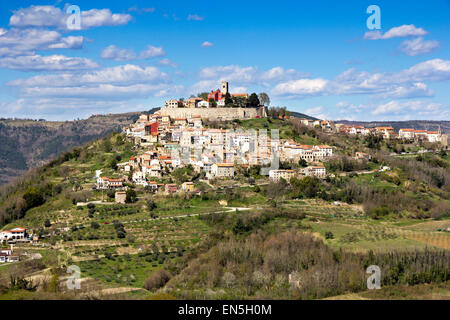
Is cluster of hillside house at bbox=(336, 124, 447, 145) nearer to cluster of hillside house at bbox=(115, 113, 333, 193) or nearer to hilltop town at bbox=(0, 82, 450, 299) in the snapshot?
hilltop town at bbox=(0, 82, 450, 299)

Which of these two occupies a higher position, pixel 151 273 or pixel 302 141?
pixel 302 141

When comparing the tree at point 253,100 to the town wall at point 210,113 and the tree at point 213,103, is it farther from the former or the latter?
the tree at point 213,103

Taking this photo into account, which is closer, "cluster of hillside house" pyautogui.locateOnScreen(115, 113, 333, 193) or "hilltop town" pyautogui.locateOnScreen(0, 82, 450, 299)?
"hilltop town" pyautogui.locateOnScreen(0, 82, 450, 299)

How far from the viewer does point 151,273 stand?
29.2 metres

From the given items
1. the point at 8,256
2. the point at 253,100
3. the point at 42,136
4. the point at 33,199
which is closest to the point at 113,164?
the point at 33,199

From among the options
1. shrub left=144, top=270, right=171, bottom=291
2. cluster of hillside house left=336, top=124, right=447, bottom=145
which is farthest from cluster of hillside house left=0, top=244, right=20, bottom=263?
cluster of hillside house left=336, top=124, right=447, bottom=145

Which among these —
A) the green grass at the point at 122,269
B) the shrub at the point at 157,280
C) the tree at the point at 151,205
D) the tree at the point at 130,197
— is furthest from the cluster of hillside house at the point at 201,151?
the shrub at the point at 157,280

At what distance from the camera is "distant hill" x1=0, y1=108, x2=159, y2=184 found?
125 metres

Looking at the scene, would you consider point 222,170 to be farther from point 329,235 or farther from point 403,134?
point 403,134

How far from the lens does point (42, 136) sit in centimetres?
14088

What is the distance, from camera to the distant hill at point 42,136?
125 metres

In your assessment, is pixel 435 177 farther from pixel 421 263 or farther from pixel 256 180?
pixel 421 263

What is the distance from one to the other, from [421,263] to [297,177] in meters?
18.9
